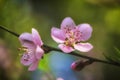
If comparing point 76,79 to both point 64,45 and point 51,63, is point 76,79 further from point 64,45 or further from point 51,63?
point 64,45

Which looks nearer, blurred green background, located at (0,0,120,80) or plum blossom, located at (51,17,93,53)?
plum blossom, located at (51,17,93,53)

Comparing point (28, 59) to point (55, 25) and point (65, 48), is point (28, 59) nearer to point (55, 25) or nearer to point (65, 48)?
point (65, 48)

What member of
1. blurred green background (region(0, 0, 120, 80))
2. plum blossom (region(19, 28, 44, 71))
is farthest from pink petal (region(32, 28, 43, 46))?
blurred green background (region(0, 0, 120, 80))

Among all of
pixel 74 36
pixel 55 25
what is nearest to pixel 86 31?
pixel 74 36

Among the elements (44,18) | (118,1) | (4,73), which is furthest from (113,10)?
(4,73)

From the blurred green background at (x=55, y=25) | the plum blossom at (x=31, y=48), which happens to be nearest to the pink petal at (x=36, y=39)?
the plum blossom at (x=31, y=48)

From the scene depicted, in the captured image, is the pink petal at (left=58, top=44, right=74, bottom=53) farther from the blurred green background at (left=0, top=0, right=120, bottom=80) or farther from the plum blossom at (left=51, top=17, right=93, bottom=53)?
the blurred green background at (left=0, top=0, right=120, bottom=80)
